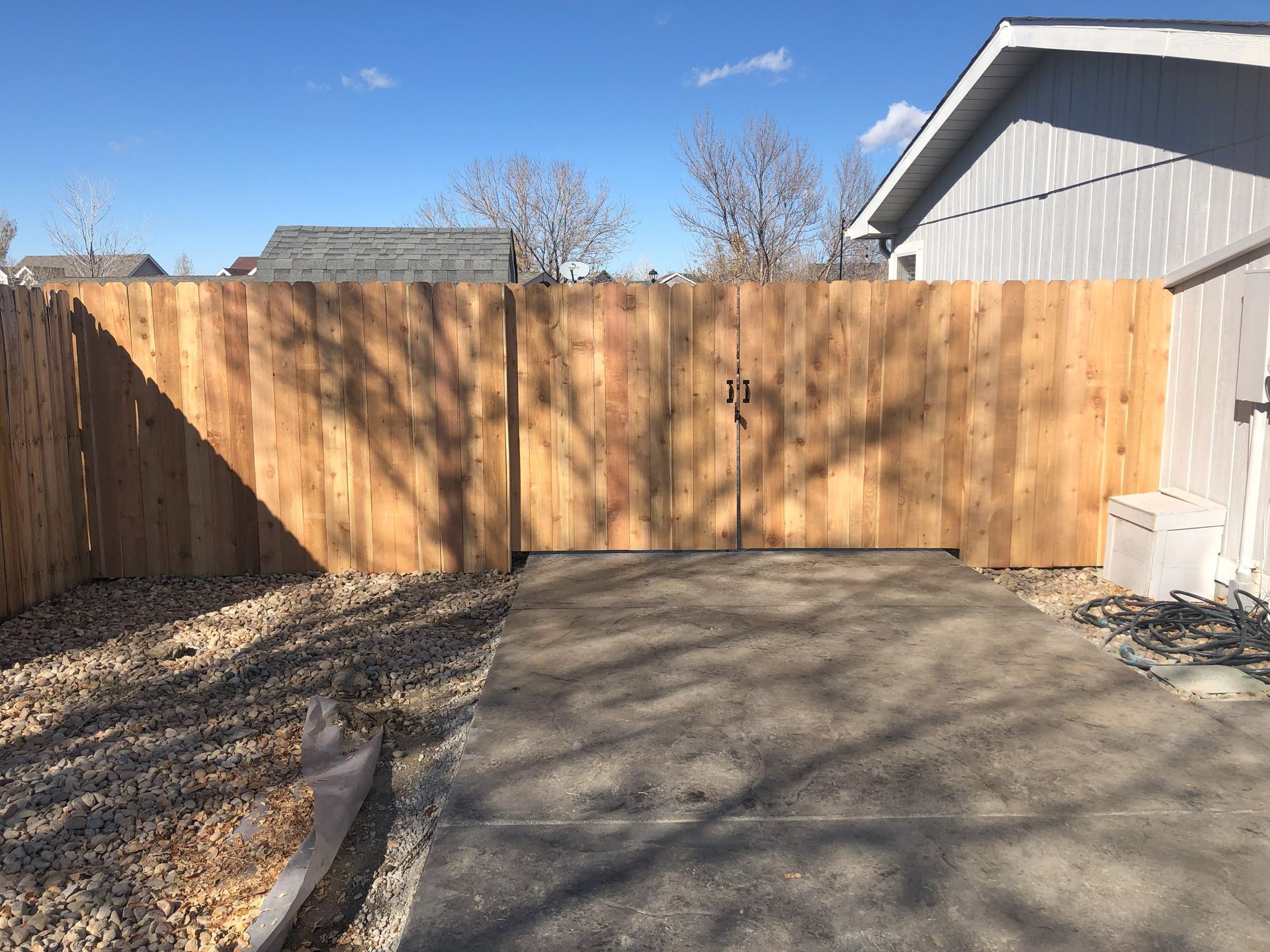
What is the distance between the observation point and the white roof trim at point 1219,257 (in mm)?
4666

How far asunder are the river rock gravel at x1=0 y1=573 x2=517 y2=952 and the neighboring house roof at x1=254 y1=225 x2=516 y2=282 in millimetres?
7663

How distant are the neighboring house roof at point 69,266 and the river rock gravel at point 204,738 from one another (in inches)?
1245

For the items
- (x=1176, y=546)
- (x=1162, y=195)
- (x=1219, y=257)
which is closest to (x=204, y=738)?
(x=1176, y=546)

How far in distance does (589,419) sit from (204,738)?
317 cm

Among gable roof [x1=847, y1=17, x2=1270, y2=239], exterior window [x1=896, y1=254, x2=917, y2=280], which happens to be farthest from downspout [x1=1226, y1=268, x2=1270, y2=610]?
exterior window [x1=896, y1=254, x2=917, y2=280]

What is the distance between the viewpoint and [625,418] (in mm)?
5949

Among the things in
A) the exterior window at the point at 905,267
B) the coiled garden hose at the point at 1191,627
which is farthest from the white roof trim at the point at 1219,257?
the exterior window at the point at 905,267

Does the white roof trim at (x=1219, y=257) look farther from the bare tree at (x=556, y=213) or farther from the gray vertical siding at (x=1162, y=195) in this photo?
the bare tree at (x=556, y=213)

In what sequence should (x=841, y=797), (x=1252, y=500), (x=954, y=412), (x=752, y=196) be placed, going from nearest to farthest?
(x=841, y=797)
(x=1252, y=500)
(x=954, y=412)
(x=752, y=196)

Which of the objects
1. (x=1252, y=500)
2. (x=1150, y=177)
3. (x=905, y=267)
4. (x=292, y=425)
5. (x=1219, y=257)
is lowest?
(x=1252, y=500)

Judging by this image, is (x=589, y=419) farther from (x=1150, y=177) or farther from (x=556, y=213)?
(x=556, y=213)

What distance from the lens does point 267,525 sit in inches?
229

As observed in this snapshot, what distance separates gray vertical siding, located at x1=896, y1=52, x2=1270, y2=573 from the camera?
4984 millimetres

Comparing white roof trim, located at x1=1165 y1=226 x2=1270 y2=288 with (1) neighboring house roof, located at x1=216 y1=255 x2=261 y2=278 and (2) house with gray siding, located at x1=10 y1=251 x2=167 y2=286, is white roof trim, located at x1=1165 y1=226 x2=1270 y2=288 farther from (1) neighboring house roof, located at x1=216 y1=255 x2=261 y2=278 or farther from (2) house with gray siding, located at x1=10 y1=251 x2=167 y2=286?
(1) neighboring house roof, located at x1=216 y1=255 x2=261 y2=278
